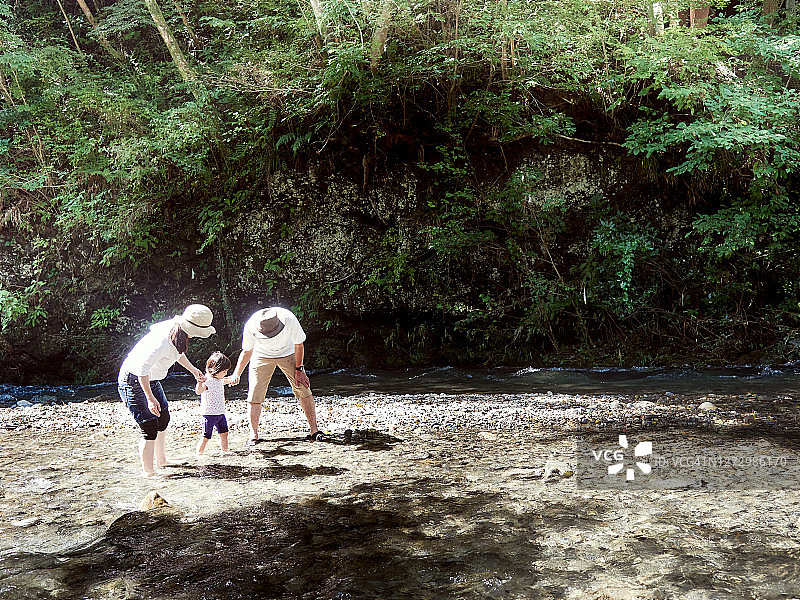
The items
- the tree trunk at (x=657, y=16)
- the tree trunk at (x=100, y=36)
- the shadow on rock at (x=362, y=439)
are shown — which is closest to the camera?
the shadow on rock at (x=362, y=439)

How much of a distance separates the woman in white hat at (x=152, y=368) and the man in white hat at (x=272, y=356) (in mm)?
1033

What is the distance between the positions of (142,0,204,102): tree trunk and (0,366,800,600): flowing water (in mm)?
9059

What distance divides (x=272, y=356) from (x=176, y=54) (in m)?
9.99

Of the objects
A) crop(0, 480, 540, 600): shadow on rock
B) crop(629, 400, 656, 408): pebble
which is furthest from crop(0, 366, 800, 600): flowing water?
crop(629, 400, 656, 408): pebble

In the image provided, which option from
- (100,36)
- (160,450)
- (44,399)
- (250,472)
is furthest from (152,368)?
(100,36)

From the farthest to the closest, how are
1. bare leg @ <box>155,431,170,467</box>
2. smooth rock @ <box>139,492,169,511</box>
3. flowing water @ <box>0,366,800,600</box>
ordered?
bare leg @ <box>155,431,170,467</box>, smooth rock @ <box>139,492,169,511</box>, flowing water @ <box>0,366,800,600</box>

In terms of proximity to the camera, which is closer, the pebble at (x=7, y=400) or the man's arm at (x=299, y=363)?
the man's arm at (x=299, y=363)

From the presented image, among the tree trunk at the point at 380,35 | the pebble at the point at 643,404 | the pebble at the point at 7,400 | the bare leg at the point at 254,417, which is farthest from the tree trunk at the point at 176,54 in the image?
the pebble at the point at 643,404

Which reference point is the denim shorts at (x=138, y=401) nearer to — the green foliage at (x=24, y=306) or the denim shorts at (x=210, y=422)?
the denim shorts at (x=210, y=422)

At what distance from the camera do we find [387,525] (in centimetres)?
425

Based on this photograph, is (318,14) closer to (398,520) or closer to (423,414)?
(423,414)

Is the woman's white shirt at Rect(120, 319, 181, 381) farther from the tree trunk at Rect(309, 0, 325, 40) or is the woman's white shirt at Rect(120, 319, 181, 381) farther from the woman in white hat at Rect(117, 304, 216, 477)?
the tree trunk at Rect(309, 0, 325, 40)

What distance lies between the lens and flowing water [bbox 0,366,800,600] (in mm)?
3358

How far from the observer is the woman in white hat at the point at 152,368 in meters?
5.41
